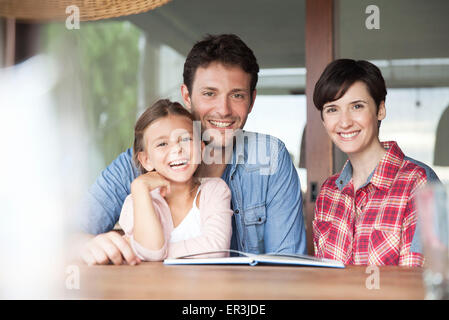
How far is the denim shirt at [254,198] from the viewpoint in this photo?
4.96 ft

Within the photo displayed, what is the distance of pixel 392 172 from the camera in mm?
1563

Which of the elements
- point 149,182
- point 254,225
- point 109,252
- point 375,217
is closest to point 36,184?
point 109,252

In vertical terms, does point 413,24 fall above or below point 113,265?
above

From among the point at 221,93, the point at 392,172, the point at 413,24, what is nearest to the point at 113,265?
the point at 221,93

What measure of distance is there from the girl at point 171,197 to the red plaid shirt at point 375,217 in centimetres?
40

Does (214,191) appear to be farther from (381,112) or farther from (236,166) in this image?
(381,112)

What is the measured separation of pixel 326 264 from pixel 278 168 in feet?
1.89

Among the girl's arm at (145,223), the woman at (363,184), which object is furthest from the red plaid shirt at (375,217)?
the girl's arm at (145,223)

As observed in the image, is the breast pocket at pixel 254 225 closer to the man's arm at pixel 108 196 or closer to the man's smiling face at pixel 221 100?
the man's smiling face at pixel 221 100

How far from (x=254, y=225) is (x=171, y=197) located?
0.28 meters

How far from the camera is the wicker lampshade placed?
3.32 ft
